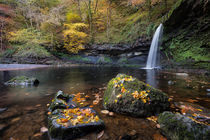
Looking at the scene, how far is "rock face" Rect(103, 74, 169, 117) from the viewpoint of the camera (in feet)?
6.96

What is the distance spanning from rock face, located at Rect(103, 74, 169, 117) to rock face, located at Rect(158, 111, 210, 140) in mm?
488

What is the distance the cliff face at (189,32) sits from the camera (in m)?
8.32

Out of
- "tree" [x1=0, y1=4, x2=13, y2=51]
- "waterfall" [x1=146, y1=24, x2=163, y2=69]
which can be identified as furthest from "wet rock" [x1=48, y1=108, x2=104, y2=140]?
"tree" [x1=0, y1=4, x2=13, y2=51]

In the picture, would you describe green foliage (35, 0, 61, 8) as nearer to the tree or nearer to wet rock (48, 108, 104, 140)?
the tree

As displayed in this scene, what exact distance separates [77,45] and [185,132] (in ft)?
60.9

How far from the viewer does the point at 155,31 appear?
1260 cm

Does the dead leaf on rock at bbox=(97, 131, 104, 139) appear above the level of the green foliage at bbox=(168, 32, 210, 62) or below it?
below

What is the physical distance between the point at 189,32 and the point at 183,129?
1202 centimetres

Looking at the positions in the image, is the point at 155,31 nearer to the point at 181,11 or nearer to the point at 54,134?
the point at 181,11

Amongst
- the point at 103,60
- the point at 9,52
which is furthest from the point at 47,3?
the point at 103,60

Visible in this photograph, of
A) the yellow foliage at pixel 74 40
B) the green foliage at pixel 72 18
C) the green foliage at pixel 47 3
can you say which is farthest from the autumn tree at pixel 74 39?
the green foliage at pixel 47 3

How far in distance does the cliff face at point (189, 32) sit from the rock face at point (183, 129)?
939 centimetres

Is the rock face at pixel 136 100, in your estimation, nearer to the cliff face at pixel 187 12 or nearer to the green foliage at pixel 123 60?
the cliff face at pixel 187 12

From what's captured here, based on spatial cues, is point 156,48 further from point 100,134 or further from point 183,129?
point 100,134
